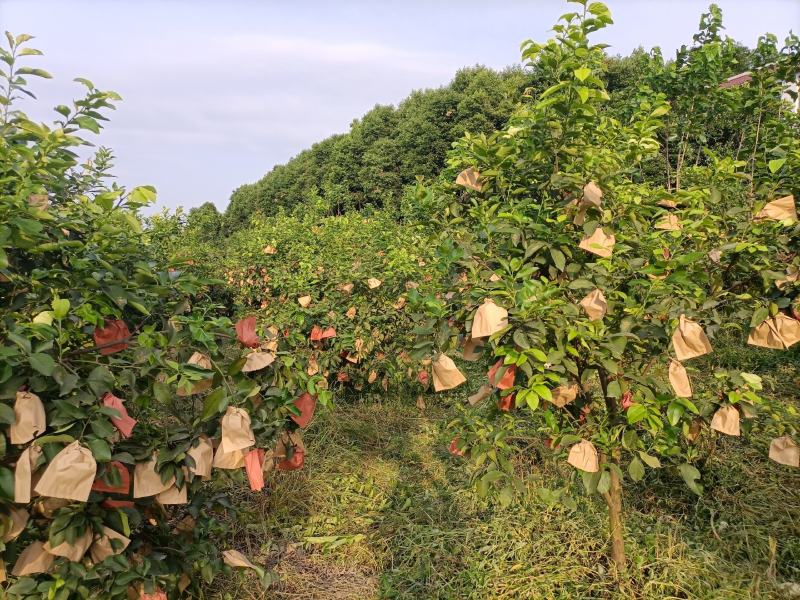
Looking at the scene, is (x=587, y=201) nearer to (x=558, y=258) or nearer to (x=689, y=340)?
(x=558, y=258)

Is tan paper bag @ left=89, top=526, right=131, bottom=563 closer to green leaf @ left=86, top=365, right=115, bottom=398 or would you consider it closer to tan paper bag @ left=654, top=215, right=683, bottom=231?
green leaf @ left=86, top=365, right=115, bottom=398

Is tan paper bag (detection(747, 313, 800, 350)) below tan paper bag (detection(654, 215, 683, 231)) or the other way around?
below

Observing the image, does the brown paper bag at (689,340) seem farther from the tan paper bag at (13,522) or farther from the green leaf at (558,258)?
the tan paper bag at (13,522)

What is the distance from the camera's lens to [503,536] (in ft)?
8.66

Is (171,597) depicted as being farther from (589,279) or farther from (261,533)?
(589,279)

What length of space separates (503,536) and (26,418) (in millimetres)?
2048

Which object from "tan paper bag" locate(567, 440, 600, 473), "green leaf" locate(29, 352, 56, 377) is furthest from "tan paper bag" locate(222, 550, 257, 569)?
"tan paper bag" locate(567, 440, 600, 473)

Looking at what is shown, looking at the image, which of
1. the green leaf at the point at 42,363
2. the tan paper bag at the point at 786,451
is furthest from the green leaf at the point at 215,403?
the tan paper bag at the point at 786,451

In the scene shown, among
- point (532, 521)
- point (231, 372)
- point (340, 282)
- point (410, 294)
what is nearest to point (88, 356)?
point (231, 372)

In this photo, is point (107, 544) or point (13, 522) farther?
point (107, 544)

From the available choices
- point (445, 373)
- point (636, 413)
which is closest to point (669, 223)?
point (636, 413)

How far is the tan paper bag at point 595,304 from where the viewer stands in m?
1.72

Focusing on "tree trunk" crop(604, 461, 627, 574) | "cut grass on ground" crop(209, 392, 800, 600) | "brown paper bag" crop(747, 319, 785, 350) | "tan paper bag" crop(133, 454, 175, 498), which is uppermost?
"brown paper bag" crop(747, 319, 785, 350)

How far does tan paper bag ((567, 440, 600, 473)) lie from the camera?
179 centimetres
